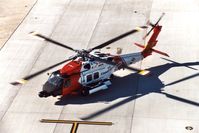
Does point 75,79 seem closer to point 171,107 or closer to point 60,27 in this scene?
point 171,107

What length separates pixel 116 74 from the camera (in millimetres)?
33688

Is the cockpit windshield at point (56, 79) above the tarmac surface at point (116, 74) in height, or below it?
above

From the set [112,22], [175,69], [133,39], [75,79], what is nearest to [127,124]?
[75,79]

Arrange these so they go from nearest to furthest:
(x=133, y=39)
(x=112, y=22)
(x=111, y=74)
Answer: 1. (x=111, y=74)
2. (x=133, y=39)
3. (x=112, y=22)

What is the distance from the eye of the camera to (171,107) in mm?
29734

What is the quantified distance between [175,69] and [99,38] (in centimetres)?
790

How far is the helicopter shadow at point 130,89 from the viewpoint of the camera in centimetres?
3098

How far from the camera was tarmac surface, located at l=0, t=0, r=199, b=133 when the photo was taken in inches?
1143

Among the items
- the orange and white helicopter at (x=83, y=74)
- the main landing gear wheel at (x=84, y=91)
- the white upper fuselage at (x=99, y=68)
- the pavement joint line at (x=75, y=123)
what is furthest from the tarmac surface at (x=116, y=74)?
the white upper fuselage at (x=99, y=68)

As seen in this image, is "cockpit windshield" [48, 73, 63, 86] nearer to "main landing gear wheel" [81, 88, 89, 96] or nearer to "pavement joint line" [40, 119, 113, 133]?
"main landing gear wheel" [81, 88, 89, 96]

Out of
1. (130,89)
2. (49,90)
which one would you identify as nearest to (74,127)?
(49,90)

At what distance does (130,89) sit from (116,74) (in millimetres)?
2209

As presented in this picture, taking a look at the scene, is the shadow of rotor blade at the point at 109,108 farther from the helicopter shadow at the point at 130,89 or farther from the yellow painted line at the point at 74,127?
the yellow painted line at the point at 74,127

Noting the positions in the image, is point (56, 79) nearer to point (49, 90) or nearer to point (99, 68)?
point (49, 90)
